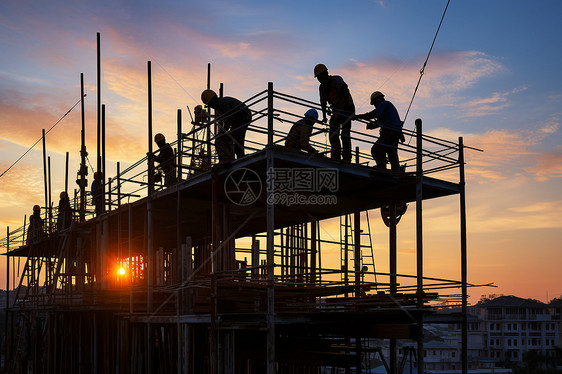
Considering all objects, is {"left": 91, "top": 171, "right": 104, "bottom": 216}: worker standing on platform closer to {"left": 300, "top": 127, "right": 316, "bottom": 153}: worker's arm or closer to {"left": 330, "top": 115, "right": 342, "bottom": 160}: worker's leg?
{"left": 300, "top": 127, "right": 316, "bottom": 153}: worker's arm

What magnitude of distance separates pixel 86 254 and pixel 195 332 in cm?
1682

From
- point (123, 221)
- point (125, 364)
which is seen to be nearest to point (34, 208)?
point (123, 221)

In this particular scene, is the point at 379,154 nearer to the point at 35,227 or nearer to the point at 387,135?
the point at 387,135

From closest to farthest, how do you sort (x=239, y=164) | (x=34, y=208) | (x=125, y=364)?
1. (x=239, y=164)
2. (x=125, y=364)
3. (x=34, y=208)

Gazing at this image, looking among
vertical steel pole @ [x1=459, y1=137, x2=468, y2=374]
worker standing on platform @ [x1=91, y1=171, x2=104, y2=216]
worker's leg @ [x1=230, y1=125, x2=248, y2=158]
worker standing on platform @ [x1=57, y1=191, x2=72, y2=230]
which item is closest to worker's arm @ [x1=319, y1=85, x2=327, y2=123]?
worker's leg @ [x1=230, y1=125, x2=248, y2=158]

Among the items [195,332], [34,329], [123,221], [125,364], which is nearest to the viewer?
[195,332]

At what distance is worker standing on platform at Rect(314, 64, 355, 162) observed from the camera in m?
18.2

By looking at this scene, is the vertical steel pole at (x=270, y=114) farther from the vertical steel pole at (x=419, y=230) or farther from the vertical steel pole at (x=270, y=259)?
the vertical steel pole at (x=419, y=230)

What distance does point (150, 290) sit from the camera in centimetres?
2166

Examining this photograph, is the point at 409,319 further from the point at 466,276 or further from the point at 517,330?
the point at 517,330

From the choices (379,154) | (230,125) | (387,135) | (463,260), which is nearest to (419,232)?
(463,260)

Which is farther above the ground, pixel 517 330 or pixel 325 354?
pixel 325 354

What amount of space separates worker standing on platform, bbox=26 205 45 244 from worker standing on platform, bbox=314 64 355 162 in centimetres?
2228

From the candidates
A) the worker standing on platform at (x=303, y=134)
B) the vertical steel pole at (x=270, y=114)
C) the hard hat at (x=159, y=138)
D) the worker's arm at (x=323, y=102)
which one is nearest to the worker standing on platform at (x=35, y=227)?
the hard hat at (x=159, y=138)
